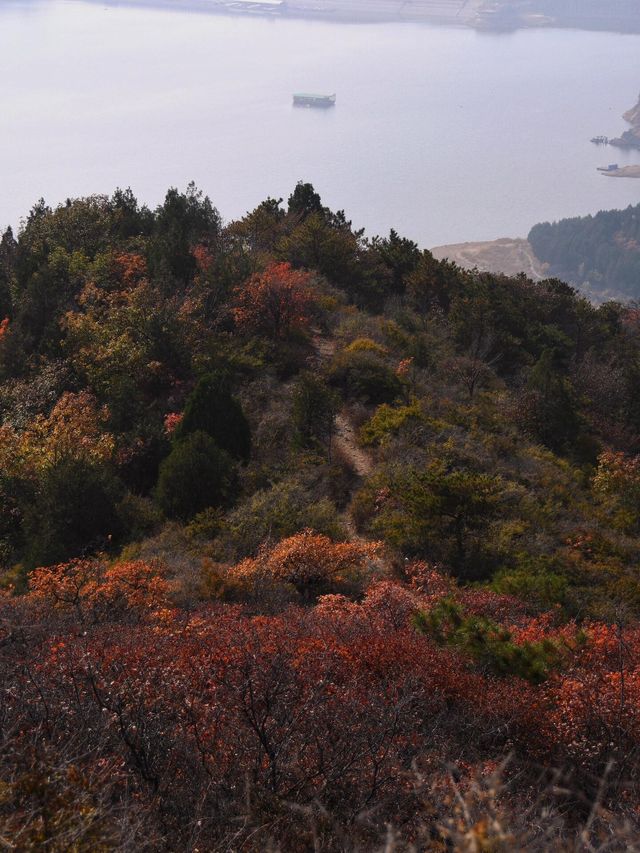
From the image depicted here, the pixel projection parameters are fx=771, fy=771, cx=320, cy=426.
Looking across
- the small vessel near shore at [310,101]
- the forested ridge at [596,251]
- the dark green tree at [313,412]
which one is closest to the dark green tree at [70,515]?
the dark green tree at [313,412]

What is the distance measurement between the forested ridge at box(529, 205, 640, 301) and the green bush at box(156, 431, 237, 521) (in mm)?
93727

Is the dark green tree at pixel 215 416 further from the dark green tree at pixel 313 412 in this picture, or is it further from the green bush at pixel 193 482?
the dark green tree at pixel 313 412

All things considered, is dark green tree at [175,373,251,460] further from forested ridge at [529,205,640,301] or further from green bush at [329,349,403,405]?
forested ridge at [529,205,640,301]

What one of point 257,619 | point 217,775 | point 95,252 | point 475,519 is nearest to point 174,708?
point 217,775

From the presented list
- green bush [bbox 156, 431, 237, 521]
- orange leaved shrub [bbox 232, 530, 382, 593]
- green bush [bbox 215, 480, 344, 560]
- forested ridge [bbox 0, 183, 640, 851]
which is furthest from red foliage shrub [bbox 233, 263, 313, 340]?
orange leaved shrub [bbox 232, 530, 382, 593]

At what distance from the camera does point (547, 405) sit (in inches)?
976

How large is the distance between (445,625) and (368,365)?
555 inches

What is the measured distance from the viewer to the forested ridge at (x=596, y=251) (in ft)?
347

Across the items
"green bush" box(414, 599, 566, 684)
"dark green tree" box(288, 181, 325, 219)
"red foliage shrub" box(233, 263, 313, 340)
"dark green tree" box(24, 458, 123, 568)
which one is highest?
"dark green tree" box(288, 181, 325, 219)

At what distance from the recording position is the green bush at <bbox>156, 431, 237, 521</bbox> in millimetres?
18625

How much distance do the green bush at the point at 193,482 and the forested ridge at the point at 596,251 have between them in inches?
3690

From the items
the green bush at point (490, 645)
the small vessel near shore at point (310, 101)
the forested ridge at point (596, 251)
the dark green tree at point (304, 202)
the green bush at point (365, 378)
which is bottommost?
the forested ridge at point (596, 251)

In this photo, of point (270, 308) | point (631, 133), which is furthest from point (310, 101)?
point (270, 308)

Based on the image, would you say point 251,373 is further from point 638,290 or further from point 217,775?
point 638,290
